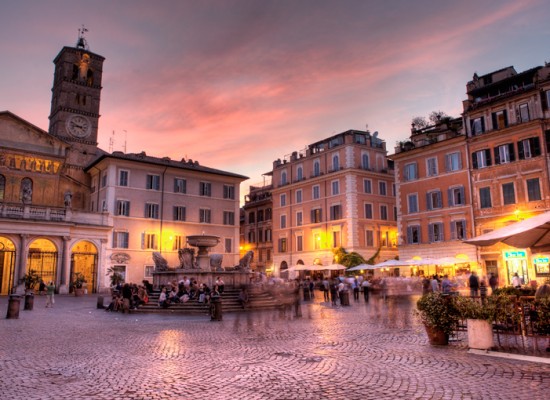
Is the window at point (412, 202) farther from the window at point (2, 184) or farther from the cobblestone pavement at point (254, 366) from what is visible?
the window at point (2, 184)

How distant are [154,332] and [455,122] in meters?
Result: 40.5

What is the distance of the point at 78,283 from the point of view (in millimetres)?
34688

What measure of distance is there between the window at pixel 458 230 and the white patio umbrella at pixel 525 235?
27753 millimetres

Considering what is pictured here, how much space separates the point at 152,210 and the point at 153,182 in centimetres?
288

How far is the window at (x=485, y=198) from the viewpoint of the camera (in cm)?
3719

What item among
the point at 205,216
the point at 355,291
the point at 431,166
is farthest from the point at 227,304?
the point at 431,166

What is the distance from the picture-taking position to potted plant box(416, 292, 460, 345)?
9.79 m

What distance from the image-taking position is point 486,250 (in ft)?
119

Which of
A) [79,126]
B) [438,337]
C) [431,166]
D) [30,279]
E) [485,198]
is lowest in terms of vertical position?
[438,337]

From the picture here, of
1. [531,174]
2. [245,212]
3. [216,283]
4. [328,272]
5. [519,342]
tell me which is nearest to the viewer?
[519,342]

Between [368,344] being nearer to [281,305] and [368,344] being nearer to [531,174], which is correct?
[281,305]

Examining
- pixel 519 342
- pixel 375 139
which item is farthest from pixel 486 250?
pixel 519 342

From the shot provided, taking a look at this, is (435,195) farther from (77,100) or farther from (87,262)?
(77,100)

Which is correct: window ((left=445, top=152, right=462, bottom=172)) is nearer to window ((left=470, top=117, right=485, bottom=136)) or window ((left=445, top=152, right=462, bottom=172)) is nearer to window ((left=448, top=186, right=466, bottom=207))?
window ((left=448, top=186, right=466, bottom=207))
